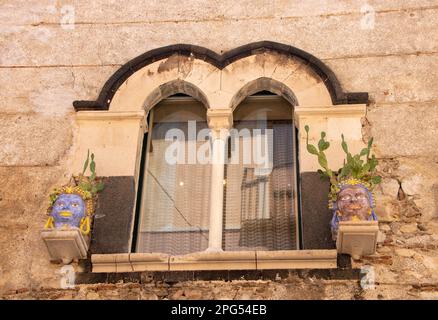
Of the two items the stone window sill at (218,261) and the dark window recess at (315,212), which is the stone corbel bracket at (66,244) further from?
the dark window recess at (315,212)

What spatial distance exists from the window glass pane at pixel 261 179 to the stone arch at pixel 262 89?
16 centimetres

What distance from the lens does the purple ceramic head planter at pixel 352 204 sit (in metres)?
6.54

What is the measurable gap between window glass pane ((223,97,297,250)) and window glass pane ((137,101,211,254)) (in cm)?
26

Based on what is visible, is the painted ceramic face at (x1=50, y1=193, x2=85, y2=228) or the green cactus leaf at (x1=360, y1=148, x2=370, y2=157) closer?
the painted ceramic face at (x1=50, y1=193, x2=85, y2=228)

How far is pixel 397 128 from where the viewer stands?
7672 mm

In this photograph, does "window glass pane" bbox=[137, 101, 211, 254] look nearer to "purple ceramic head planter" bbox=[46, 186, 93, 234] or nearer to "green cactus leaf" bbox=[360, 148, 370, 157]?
"purple ceramic head planter" bbox=[46, 186, 93, 234]

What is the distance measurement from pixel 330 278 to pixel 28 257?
2619 mm

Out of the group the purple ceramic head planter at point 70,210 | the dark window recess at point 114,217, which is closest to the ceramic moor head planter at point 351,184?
the dark window recess at point 114,217

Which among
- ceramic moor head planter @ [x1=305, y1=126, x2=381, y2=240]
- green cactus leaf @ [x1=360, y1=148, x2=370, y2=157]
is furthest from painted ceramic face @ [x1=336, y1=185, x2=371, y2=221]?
green cactus leaf @ [x1=360, y1=148, x2=370, y2=157]

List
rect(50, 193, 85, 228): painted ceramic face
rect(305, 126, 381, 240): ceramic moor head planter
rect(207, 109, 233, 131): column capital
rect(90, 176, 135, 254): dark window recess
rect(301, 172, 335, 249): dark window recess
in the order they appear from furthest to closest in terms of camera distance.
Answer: rect(207, 109, 233, 131): column capital
rect(90, 176, 135, 254): dark window recess
rect(301, 172, 335, 249): dark window recess
rect(50, 193, 85, 228): painted ceramic face
rect(305, 126, 381, 240): ceramic moor head planter

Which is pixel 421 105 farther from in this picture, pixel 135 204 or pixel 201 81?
pixel 135 204

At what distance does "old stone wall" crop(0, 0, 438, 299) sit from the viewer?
6762 millimetres
